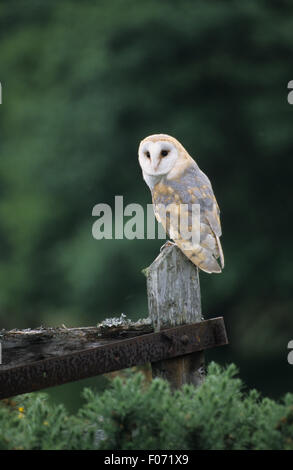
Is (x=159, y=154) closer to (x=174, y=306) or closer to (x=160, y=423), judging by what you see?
(x=174, y=306)

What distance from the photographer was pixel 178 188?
3.70m

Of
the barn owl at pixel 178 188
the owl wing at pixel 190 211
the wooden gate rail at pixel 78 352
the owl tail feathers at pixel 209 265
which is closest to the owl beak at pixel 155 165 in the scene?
the barn owl at pixel 178 188

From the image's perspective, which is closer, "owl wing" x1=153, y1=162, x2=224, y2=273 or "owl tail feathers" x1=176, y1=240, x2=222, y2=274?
"owl tail feathers" x1=176, y1=240, x2=222, y2=274

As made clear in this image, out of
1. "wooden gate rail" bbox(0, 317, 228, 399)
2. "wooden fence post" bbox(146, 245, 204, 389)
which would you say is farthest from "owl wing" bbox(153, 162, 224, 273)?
"wooden gate rail" bbox(0, 317, 228, 399)

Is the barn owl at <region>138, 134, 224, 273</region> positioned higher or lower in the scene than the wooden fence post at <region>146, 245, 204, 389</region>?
higher

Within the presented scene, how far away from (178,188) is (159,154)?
0.20 metres

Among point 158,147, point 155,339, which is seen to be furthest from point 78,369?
point 158,147

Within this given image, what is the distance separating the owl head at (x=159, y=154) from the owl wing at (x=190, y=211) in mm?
84

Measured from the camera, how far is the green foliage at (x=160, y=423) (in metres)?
2.38

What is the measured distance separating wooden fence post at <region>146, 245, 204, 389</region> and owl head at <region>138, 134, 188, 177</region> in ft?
2.86

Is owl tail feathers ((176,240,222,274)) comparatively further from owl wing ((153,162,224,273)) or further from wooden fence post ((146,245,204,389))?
wooden fence post ((146,245,204,389))

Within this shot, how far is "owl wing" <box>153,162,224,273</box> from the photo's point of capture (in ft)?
10.9

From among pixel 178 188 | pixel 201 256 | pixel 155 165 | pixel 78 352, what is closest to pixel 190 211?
pixel 178 188

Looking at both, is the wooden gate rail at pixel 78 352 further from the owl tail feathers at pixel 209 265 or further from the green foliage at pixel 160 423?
the owl tail feathers at pixel 209 265
